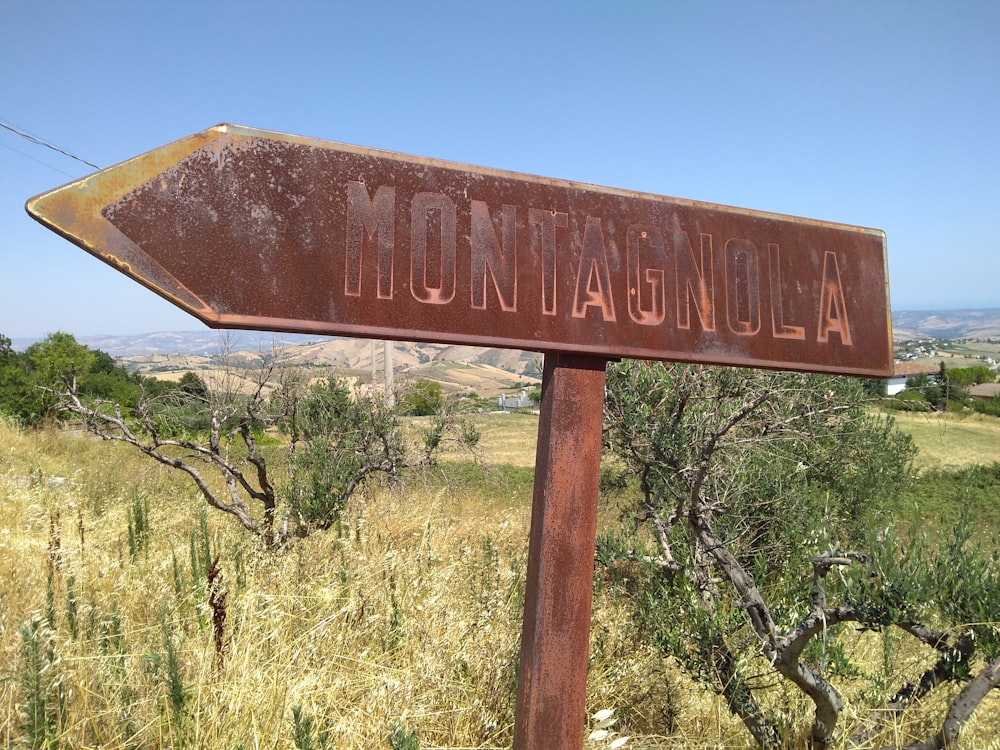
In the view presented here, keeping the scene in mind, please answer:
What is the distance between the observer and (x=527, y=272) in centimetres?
145

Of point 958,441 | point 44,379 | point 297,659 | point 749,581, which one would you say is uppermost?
point 44,379

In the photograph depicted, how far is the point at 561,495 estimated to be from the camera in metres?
1.48

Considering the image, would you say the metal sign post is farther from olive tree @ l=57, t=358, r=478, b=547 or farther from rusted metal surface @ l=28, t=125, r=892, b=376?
olive tree @ l=57, t=358, r=478, b=547

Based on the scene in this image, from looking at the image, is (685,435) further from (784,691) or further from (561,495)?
(561,495)

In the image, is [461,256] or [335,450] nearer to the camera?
[461,256]

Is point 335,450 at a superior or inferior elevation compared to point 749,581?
superior

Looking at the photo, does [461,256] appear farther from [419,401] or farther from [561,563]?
[419,401]

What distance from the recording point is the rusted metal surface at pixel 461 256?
1238mm

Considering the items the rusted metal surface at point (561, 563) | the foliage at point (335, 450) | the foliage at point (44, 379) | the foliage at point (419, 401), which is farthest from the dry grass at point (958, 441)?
the foliage at point (44, 379)

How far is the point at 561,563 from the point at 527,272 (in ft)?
2.16

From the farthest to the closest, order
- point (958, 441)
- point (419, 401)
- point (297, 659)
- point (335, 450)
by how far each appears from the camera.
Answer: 1. point (958, 441)
2. point (419, 401)
3. point (335, 450)
4. point (297, 659)

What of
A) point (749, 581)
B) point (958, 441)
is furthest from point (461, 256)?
point (958, 441)

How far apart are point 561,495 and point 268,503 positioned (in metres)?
5.10

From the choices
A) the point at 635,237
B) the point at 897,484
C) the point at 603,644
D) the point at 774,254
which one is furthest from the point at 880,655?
the point at 897,484
